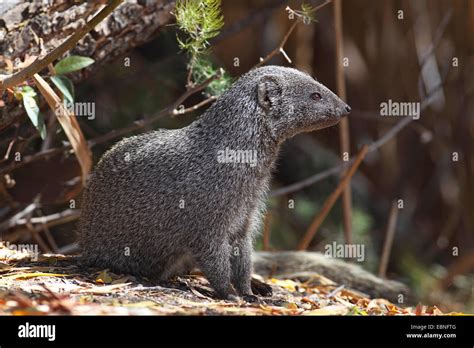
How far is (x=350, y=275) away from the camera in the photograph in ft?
19.5

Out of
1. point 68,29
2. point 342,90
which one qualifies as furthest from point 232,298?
point 342,90

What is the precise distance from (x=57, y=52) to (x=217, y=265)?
1.58m

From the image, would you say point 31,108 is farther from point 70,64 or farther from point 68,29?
point 68,29

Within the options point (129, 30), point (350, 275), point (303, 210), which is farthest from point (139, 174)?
point (303, 210)

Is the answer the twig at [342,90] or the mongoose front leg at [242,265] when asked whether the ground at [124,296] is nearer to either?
the mongoose front leg at [242,265]

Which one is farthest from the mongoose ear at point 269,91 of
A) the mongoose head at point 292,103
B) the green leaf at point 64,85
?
the green leaf at point 64,85

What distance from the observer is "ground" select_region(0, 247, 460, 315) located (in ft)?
10.8

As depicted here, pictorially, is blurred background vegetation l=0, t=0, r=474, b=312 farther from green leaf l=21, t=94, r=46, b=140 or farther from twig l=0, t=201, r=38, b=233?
green leaf l=21, t=94, r=46, b=140

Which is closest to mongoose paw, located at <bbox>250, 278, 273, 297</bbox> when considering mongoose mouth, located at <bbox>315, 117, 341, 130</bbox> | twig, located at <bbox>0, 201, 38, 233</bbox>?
mongoose mouth, located at <bbox>315, 117, 341, 130</bbox>

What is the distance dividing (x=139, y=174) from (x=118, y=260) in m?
0.56

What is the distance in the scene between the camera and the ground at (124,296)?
10.8ft

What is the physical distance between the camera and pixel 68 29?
4.96 metres

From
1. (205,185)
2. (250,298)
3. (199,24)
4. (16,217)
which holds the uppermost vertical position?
(199,24)

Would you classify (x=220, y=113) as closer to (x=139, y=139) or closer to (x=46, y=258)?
(x=139, y=139)
